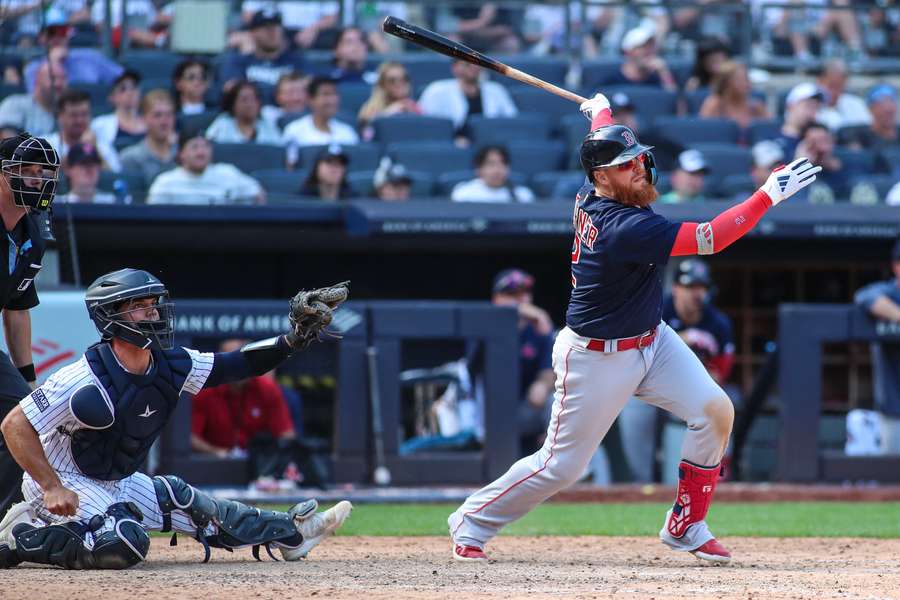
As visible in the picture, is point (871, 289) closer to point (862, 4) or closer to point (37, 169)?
point (862, 4)

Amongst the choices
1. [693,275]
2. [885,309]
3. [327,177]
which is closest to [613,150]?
[693,275]

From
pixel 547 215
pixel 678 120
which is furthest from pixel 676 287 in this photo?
pixel 678 120

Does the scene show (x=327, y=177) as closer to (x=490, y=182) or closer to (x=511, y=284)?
(x=490, y=182)

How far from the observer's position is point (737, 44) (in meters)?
10.9

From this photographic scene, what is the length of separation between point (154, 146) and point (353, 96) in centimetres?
179

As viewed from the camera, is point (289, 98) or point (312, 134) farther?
point (289, 98)

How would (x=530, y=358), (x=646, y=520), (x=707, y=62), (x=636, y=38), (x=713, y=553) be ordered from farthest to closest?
(x=707, y=62)
(x=636, y=38)
(x=530, y=358)
(x=646, y=520)
(x=713, y=553)

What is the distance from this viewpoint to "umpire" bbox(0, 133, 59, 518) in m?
4.57

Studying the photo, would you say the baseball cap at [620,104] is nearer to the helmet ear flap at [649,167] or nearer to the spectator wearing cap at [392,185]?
the spectator wearing cap at [392,185]

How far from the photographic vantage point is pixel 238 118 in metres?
8.70

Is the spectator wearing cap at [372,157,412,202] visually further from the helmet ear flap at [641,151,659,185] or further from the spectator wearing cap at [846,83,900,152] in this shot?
the helmet ear flap at [641,151,659,185]

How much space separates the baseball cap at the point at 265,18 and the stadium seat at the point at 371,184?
136cm

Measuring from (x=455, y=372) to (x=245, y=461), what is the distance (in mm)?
1331

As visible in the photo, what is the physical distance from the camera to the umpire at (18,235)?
457 centimetres
